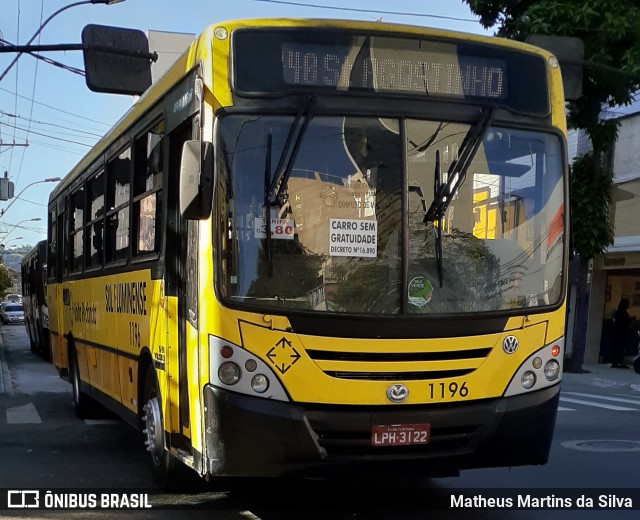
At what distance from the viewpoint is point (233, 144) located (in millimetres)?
5582

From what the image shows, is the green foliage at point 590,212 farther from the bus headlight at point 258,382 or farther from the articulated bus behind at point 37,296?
the bus headlight at point 258,382

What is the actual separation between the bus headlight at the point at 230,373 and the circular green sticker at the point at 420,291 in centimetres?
120

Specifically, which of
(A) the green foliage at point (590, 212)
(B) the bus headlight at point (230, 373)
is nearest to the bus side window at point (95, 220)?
(B) the bus headlight at point (230, 373)

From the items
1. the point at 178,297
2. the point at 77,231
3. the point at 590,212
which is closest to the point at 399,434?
the point at 178,297

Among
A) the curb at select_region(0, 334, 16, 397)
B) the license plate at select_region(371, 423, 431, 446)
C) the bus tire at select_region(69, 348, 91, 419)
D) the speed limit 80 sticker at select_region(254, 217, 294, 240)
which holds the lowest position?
the curb at select_region(0, 334, 16, 397)

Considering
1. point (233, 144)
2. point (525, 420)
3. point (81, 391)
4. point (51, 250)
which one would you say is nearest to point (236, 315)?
point (233, 144)

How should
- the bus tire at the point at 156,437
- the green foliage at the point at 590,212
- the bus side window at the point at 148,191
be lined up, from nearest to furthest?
the bus tire at the point at 156,437, the bus side window at the point at 148,191, the green foliage at the point at 590,212

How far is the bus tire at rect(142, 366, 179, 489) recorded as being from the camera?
6.75m

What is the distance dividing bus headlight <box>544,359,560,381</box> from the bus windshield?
49 centimetres

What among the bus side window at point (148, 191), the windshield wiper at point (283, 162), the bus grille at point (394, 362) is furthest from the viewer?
the bus side window at point (148, 191)

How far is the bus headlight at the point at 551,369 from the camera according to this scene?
6.04 meters

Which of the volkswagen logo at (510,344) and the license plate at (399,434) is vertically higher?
the volkswagen logo at (510,344)

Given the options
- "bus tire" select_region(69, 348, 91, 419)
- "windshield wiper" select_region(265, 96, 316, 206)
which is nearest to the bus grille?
"windshield wiper" select_region(265, 96, 316, 206)

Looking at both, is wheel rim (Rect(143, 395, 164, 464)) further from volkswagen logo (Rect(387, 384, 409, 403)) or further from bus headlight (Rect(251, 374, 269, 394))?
volkswagen logo (Rect(387, 384, 409, 403))
